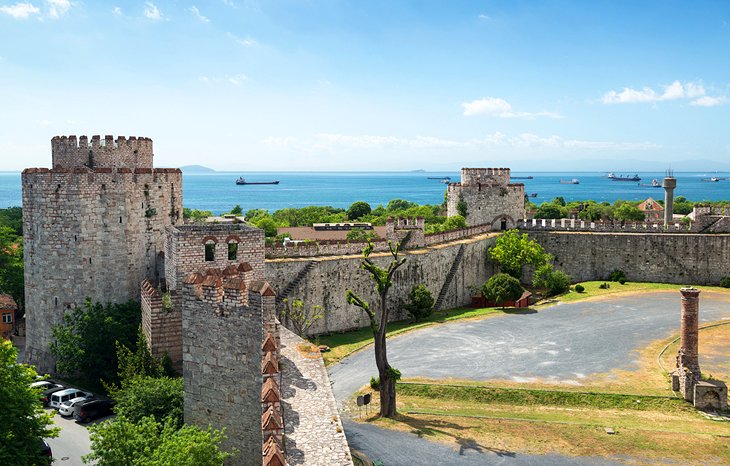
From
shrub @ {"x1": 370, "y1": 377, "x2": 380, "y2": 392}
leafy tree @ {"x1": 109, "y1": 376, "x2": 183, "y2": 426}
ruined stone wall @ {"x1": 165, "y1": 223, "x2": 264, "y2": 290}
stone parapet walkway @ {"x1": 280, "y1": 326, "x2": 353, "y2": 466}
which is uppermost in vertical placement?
ruined stone wall @ {"x1": 165, "y1": 223, "x2": 264, "y2": 290}

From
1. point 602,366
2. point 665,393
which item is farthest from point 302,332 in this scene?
point 665,393

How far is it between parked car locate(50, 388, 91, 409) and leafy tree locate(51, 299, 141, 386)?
891 millimetres

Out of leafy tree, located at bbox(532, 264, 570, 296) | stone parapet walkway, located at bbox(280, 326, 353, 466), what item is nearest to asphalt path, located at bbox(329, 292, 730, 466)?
stone parapet walkway, located at bbox(280, 326, 353, 466)

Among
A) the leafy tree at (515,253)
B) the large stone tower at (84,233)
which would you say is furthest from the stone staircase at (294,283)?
the leafy tree at (515,253)

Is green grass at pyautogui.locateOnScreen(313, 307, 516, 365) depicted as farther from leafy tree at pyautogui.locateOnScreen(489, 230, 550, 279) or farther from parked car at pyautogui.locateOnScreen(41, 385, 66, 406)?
parked car at pyautogui.locateOnScreen(41, 385, 66, 406)

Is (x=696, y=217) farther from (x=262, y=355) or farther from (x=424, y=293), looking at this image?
(x=262, y=355)

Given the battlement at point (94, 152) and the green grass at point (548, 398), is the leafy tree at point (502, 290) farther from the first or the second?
the battlement at point (94, 152)

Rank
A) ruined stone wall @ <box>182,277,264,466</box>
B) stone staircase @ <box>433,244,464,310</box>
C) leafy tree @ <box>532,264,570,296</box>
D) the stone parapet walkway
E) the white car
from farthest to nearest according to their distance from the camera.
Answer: leafy tree @ <box>532,264,570,296</box>, stone staircase @ <box>433,244,464,310</box>, the white car, ruined stone wall @ <box>182,277,264,466</box>, the stone parapet walkway

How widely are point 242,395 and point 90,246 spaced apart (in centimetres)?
1187

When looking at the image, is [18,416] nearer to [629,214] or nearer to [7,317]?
[7,317]

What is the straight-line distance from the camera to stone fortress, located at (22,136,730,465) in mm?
13508

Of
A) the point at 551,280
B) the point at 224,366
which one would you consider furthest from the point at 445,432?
the point at 551,280

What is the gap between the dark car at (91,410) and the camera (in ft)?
67.5

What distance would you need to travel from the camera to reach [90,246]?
22.8 m
